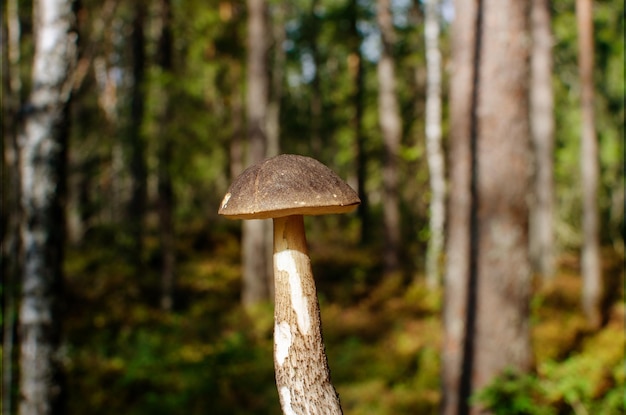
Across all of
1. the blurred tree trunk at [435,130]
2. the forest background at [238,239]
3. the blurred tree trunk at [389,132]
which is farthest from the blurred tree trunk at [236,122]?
the blurred tree trunk at [435,130]

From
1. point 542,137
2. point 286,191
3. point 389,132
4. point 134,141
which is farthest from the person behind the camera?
point 389,132

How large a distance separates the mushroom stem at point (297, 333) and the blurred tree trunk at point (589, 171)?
34.9 feet

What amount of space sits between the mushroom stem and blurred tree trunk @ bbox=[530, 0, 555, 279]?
12.0 metres

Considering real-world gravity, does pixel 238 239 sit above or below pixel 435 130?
below

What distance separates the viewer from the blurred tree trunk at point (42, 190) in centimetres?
436

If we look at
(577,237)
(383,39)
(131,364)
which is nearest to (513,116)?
(131,364)

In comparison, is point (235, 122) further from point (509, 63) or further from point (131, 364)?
point (509, 63)

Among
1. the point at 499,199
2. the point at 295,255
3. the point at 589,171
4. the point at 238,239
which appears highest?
the point at 589,171

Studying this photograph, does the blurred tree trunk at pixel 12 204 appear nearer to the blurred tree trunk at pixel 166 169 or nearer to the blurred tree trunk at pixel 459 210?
the blurred tree trunk at pixel 459 210

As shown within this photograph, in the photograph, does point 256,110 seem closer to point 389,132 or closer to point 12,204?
point 389,132

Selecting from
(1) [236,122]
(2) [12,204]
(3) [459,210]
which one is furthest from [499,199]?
(1) [236,122]

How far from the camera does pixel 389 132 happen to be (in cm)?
1354

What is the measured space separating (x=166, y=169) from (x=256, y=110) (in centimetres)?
234

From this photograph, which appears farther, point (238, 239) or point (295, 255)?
point (238, 239)
